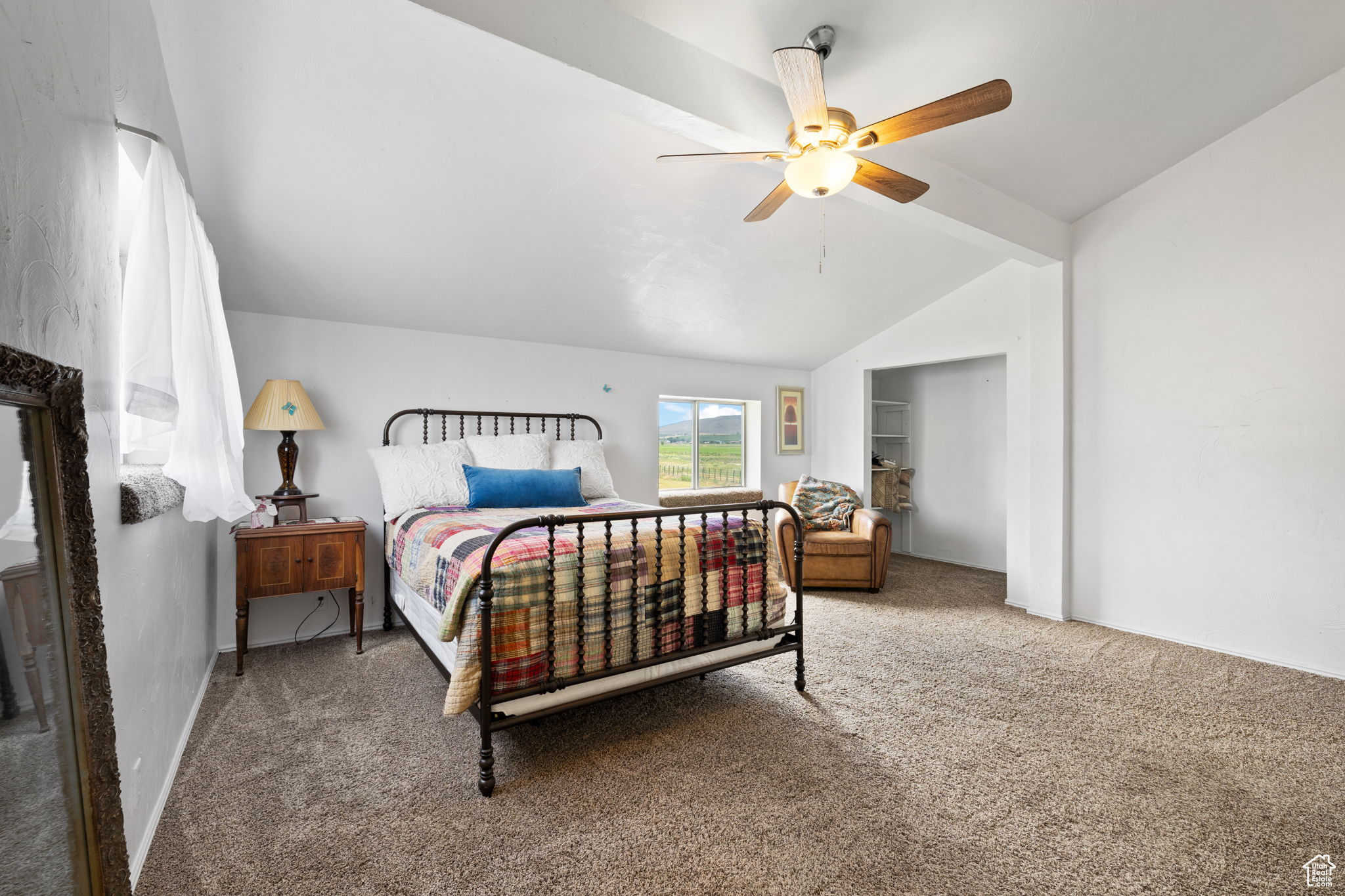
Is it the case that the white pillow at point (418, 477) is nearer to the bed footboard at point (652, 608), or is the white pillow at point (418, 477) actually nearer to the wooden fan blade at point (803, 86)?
the bed footboard at point (652, 608)

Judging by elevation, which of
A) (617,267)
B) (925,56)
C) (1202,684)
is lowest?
(1202,684)

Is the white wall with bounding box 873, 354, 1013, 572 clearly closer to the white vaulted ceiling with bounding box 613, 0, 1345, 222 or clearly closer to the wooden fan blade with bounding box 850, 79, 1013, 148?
the white vaulted ceiling with bounding box 613, 0, 1345, 222

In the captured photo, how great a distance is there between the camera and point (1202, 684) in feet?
9.15

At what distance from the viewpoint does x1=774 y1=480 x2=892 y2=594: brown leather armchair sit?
4.36m

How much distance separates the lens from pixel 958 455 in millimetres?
5445

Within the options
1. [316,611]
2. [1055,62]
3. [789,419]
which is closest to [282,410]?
[316,611]

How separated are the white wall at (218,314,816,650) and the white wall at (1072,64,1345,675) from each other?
309 centimetres

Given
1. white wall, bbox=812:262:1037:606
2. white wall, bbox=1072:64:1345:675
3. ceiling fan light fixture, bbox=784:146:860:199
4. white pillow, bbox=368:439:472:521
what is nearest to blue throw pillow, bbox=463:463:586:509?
white pillow, bbox=368:439:472:521

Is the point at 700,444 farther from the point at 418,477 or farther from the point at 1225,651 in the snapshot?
the point at 1225,651

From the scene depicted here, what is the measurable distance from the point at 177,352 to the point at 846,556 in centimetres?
394

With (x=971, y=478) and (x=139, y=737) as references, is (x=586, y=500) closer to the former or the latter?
(x=139, y=737)

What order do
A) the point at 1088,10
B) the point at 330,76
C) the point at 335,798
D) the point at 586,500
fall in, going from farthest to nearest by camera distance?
the point at 586,500 < the point at 1088,10 < the point at 330,76 < the point at 335,798

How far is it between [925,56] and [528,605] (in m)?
2.55

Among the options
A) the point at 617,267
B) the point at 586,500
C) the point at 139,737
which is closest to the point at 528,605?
the point at 139,737
